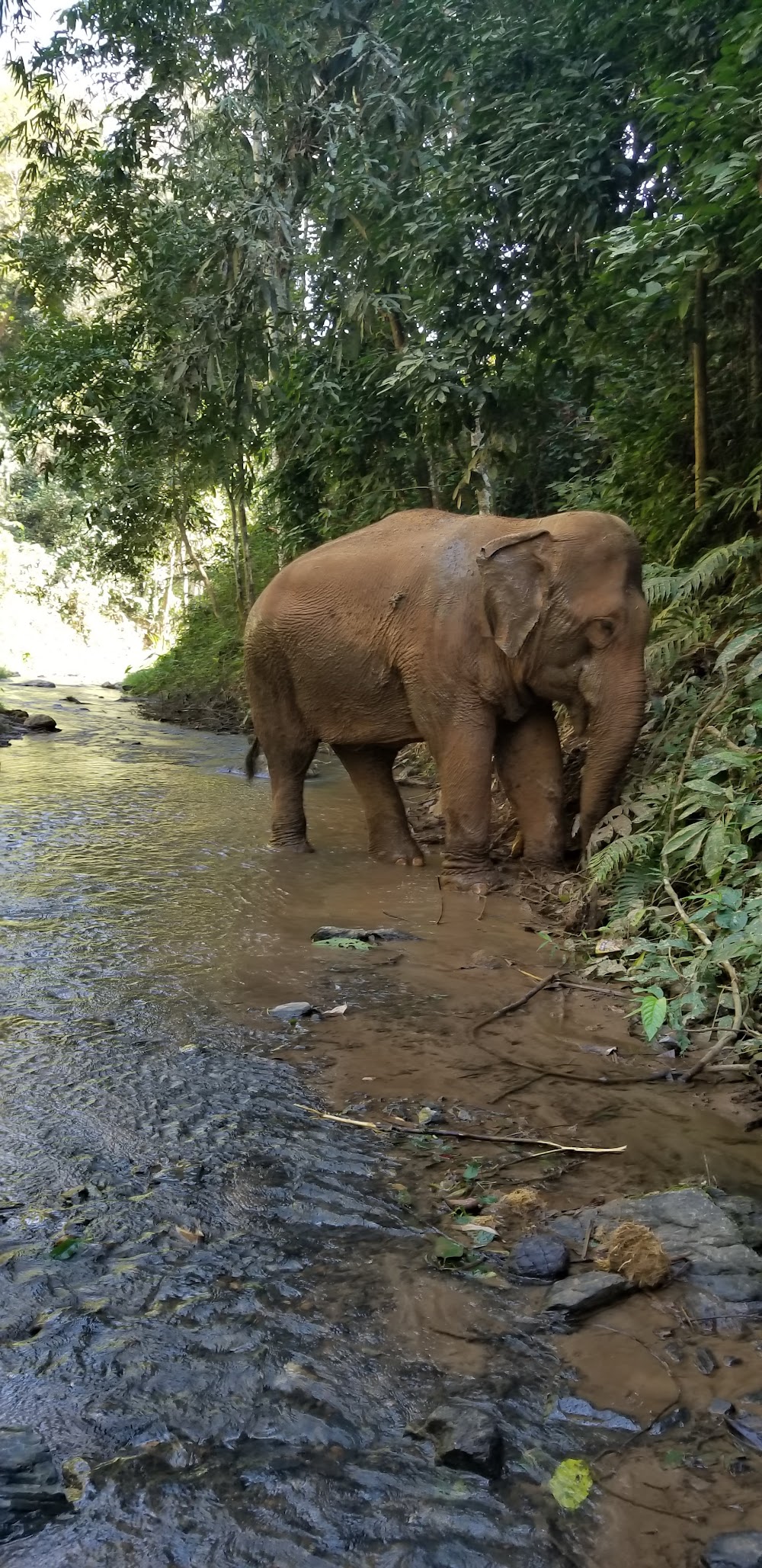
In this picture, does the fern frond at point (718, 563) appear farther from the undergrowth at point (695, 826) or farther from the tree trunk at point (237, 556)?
the tree trunk at point (237, 556)

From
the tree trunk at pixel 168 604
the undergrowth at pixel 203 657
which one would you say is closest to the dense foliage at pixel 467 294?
the undergrowth at pixel 203 657

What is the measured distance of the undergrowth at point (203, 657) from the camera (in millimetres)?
22000

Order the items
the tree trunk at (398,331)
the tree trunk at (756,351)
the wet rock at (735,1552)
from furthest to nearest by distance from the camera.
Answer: the tree trunk at (398,331) → the tree trunk at (756,351) → the wet rock at (735,1552)

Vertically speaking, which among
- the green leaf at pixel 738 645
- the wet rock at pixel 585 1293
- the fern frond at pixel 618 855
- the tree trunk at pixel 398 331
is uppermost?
the tree trunk at pixel 398 331

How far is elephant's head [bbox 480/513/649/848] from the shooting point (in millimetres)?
6004

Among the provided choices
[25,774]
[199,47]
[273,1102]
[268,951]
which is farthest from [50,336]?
[273,1102]

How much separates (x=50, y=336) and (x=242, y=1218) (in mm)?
14780

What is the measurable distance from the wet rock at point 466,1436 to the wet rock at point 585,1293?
0.34 meters

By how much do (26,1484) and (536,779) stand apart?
17.5ft

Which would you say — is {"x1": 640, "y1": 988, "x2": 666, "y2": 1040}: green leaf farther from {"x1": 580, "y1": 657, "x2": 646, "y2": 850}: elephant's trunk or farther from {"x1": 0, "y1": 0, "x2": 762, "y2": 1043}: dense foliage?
{"x1": 580, "y1": 657, "x2": 646, "y2": 850}: elephant's trunk

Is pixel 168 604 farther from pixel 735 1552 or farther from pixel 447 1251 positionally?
pixel 735 1552

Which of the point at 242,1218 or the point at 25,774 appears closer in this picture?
the point at 242,1218

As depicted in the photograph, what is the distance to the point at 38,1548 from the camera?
60.7 inches

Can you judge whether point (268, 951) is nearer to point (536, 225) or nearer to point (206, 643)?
point (536, 225)
